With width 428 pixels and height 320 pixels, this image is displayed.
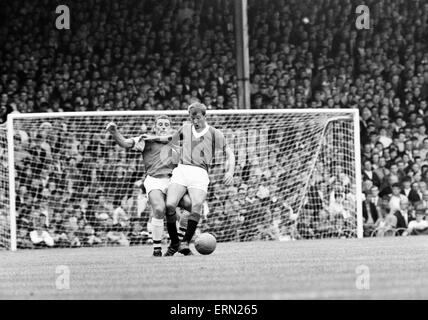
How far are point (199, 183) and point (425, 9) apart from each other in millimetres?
14206

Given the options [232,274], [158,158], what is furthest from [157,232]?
[232,274]

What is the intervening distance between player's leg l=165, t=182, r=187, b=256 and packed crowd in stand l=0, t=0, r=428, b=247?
5.13m

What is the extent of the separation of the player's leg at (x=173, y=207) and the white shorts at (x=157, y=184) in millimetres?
448

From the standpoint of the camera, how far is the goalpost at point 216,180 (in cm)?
1805

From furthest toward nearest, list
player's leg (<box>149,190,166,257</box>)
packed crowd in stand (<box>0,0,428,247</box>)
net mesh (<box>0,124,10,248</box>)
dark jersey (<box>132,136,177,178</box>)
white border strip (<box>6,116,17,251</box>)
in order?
packed crowd in stand (<box>0,0,428,247</box>) → net mesh (<box>0,124,10,248</box>) → white border strip (<box>6,116,17,251</box>) → dark jersey (<box>132,136,177,178</box>) → player's leg (<box>149,190,166,257</box>)

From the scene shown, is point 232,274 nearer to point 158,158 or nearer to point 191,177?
point 191,177

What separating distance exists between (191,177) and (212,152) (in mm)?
397

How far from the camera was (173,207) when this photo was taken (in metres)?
12.9

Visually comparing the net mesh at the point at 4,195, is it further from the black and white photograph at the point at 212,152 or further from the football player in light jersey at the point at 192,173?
the football player in light jersey at the point at 192,173

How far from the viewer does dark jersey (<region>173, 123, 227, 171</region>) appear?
42.4 feet

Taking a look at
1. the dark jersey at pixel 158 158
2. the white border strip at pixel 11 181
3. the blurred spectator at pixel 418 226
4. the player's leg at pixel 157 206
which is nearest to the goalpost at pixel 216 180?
the white border strip at pixel 11 181

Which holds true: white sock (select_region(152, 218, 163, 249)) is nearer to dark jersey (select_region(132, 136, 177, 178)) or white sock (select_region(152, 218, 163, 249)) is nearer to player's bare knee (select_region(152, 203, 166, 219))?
player's bare knee (select_region(152, 203, 166, 219))

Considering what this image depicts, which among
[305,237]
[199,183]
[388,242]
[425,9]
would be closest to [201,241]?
[199,183]

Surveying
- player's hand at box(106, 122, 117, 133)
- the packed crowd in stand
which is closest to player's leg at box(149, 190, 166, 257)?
player's hand at box(106, 122, 117, 133)
